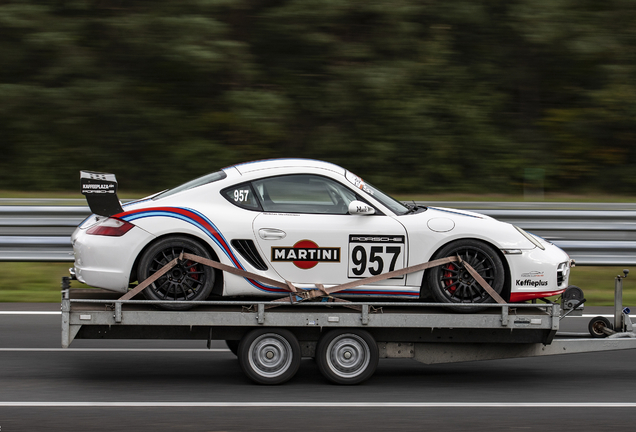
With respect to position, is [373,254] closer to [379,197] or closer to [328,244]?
[328,244]

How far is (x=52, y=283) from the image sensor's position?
1058cm

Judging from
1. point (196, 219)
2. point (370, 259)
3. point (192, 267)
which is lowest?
point (192, 267)

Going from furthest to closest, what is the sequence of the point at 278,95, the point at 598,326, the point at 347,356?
1. the point at 278,95
2. the point at 598,326
3. the point at 347,356

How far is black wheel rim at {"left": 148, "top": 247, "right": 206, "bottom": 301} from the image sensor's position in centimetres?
647

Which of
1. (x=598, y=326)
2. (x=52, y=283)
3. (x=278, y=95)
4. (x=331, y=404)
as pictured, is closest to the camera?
(x=331, y=404)

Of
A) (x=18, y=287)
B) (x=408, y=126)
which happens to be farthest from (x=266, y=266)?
(x=408, y=126)

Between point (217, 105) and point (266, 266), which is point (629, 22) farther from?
point (266, 266)

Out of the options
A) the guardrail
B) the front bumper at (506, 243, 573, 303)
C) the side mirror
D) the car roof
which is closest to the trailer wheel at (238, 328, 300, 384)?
Result: the side mirror

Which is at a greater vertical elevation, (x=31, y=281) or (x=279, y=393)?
(x=31, y=281)

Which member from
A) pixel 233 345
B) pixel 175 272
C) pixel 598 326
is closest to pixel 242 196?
pixel 175 272

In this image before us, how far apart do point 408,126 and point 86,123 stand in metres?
7.11

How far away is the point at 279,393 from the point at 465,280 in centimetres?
186

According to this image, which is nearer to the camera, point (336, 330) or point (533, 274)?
point (336, 330)

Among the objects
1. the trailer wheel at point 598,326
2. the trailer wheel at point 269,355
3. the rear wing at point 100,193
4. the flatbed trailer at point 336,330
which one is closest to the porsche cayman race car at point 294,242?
the rear wing at point 100,193
